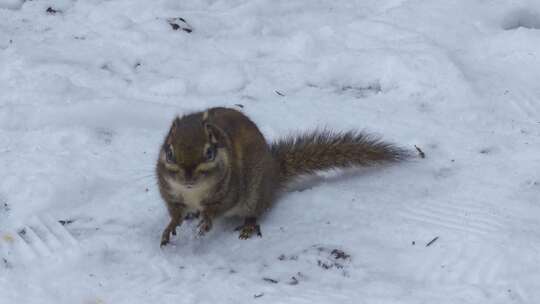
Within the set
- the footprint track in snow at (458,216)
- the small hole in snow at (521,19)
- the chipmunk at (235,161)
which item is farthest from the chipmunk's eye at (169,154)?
the small hole in snow at (521,19)

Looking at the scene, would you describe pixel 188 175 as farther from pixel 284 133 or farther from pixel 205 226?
pixel 284 133

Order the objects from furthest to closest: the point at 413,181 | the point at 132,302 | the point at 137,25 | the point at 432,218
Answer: the point at 137,25 → the point at 413,181 → the point at 432,218 → the point at 132,302

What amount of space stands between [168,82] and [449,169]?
2170 millimetres

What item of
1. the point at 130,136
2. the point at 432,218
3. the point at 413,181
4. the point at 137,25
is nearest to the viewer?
the point at 432,218

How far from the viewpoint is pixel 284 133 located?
16.6 feet

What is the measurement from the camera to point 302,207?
4285 millimetres

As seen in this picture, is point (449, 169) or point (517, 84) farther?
point (517, 84)

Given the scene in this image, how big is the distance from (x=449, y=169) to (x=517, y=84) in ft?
3.94

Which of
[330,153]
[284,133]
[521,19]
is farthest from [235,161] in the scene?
[521,19]

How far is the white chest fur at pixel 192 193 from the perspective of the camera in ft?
12.3

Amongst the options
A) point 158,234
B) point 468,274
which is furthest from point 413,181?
point 158,234

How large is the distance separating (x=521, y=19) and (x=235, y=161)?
Answer: 333 cm

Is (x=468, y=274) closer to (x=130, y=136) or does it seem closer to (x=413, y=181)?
(x=413, y=181)

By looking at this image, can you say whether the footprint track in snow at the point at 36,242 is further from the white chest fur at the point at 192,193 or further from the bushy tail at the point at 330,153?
the bushy tail at the point at 330,153
